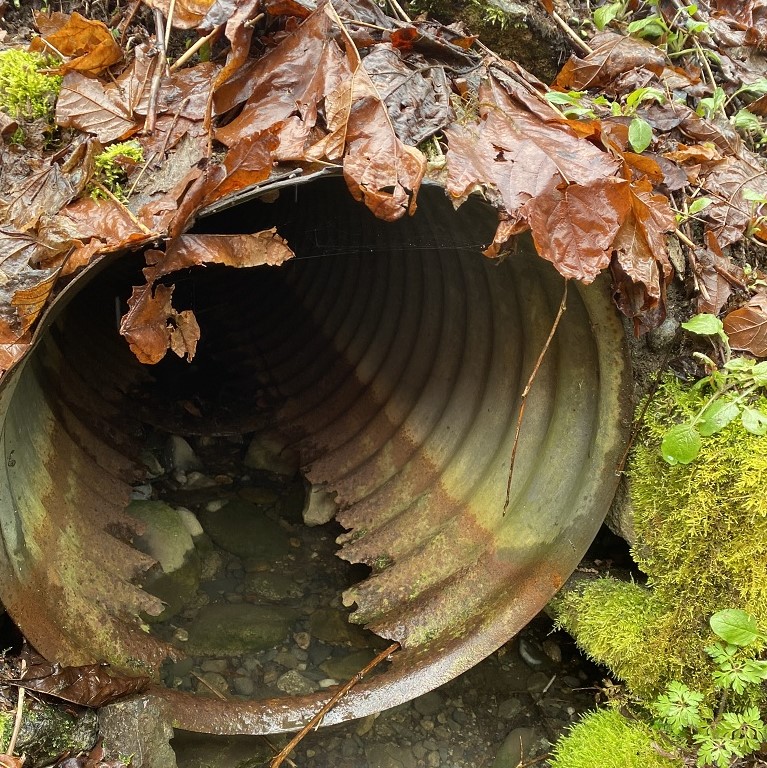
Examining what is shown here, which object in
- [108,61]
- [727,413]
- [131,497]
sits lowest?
[131,497]

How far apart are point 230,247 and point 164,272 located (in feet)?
0.54

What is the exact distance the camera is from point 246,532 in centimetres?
329

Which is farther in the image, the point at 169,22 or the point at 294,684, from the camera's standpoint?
the point at 294,684

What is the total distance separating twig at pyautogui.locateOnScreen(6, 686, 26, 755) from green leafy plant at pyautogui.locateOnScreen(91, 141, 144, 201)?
125cm

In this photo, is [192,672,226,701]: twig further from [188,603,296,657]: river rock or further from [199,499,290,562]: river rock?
[199,499,290,562]: river rock

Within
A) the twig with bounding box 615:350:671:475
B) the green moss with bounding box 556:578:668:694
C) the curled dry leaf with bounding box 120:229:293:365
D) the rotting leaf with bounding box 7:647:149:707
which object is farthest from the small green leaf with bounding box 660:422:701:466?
the rotting leaf with bounding box 7:647:149:707

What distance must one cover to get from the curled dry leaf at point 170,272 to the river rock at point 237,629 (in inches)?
63.2

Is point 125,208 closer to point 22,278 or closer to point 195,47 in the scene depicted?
point 22,278

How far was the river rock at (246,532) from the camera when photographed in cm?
321

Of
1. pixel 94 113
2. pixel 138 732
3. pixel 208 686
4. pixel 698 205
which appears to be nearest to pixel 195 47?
pixel 94 113

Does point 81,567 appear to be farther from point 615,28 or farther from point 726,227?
point 615,28

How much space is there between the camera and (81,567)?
227cm

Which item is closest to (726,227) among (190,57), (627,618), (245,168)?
(627,618)

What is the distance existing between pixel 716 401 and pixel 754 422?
0.17 meters
